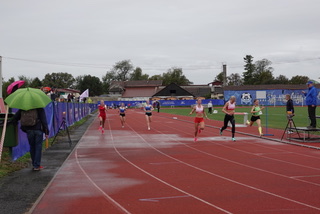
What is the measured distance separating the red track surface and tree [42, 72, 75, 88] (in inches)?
4805

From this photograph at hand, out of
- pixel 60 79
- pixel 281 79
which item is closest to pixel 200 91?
pixel 281 79

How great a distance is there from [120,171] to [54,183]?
1.77m

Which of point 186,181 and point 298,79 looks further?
point 298,79

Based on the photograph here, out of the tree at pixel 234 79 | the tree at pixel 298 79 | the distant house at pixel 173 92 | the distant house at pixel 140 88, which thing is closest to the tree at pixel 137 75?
the distant house at pixel 140 88

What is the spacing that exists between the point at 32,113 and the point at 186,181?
4017 mm

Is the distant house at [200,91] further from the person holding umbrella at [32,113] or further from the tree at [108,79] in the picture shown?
the person holding umbrella at [32,113]

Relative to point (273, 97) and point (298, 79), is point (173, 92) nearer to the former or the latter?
point (273, 97)

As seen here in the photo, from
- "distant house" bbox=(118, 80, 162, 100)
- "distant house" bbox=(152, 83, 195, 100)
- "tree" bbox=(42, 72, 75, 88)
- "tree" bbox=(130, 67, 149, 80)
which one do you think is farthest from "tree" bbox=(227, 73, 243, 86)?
"tree" bbox=(42, 72, 75, 88)

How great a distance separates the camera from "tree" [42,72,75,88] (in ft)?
431

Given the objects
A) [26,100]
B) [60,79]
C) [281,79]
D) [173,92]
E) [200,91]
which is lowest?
[26,100]

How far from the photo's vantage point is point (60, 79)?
453 ft

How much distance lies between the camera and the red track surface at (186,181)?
5801 mm

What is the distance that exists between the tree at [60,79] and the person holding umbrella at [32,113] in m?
123

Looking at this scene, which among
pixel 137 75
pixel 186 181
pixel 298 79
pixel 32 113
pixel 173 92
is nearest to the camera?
pixel 186 181
